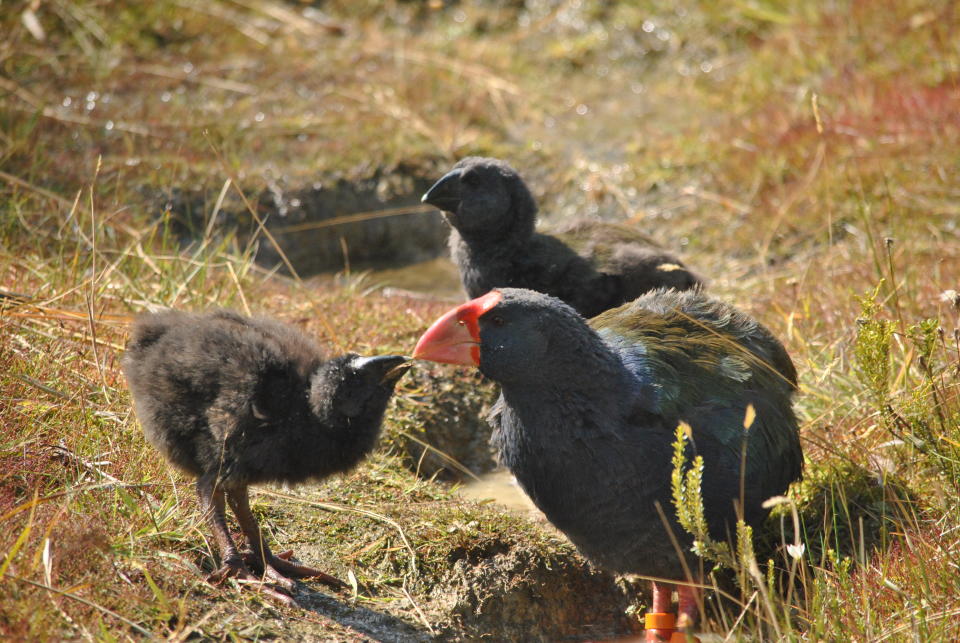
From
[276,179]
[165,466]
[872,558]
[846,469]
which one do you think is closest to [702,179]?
[276,179]

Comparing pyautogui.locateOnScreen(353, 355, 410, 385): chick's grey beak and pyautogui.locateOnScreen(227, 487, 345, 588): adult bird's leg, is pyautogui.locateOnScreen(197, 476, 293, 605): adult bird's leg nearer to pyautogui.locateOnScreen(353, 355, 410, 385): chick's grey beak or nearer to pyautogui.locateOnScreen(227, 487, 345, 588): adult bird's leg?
pyautogui.locateOnScreen(227, 487, 345, 588): adult bird's leg

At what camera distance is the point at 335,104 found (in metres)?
7.14

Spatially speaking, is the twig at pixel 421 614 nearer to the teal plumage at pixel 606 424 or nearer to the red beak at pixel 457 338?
the teal plumage at pixel 606 424

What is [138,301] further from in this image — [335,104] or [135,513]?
[335,104]

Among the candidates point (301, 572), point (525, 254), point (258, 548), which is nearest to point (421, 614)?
point (301, 572)

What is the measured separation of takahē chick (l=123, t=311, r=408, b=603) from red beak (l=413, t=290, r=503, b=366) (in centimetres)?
13

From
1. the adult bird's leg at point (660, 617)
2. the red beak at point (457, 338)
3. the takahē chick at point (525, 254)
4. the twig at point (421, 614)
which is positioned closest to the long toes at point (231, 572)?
the twig at point (421, 614)

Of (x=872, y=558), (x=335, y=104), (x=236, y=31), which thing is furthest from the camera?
(x=236, y=31)

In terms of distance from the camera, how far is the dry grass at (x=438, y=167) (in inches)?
117

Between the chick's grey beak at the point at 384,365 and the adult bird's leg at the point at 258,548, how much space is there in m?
0.54

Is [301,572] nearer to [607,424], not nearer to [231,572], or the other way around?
[231,572]

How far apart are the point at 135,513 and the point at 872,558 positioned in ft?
7.61

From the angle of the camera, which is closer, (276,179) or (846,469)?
(846,469)

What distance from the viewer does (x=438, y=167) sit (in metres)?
6.55
